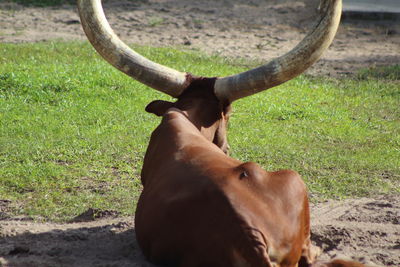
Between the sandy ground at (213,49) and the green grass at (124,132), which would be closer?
the sandy ground at (213,49)

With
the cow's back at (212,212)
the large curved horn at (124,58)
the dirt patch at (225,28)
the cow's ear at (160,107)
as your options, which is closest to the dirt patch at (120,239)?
the cow's back at (212,212)

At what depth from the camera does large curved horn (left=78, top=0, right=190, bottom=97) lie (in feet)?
17.7

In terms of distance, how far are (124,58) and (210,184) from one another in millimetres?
1577

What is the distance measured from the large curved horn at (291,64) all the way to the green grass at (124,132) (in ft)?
4.42

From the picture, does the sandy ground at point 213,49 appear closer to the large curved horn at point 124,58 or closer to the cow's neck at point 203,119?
the cow's neck at point 203,119

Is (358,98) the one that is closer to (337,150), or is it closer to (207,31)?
(337,150)

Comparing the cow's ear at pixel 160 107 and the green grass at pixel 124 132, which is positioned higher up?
the cow's ear at pixel 160 107

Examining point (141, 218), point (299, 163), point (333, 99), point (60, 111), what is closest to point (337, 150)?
point (299, 163)

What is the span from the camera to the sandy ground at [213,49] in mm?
4891

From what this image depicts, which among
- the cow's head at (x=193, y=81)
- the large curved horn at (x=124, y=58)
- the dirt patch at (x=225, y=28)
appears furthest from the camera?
the dirt patch at (x=225, y=28)

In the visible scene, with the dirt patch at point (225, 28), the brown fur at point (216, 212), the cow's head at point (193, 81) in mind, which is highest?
the cow's head at point (193, 81)

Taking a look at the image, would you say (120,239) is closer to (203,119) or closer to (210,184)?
(203,119)

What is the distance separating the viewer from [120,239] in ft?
16.7

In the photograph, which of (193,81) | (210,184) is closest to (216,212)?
(210,184)
